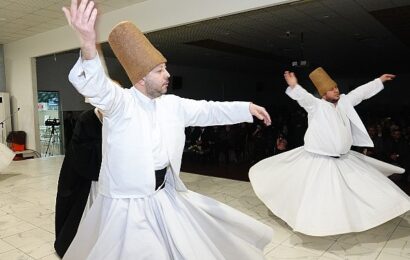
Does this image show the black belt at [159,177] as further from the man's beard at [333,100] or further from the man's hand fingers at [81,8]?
the man's beard at [333,100]

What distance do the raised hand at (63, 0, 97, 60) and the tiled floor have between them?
2060 mm

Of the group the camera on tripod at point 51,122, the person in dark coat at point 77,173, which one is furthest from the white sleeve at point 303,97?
the camera on tripod at point 51,122

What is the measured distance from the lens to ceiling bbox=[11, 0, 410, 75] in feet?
17.2

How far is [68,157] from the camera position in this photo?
7.59 feet

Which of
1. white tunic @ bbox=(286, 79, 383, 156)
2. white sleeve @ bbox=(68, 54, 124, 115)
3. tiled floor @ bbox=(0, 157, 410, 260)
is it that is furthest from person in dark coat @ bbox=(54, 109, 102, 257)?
white tunic @ bbox=(286, 79, 383, 156)

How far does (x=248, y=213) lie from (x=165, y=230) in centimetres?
222

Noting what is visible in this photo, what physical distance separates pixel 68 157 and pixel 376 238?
8.29 ft

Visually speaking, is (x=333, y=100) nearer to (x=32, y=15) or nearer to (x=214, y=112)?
(x=214, y=112)

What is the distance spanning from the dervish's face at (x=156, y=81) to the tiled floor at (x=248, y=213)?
65.8 inches

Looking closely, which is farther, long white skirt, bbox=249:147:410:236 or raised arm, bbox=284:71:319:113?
raised arm, bbox=284:71:319:113

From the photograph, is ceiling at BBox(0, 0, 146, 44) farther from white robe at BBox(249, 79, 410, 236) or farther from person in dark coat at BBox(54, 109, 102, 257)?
white robe at BBox(249, 79, 410, 236)

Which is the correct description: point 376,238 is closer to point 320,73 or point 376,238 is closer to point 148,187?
point 320,73

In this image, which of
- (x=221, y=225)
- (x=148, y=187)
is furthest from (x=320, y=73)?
(x=148, y=187)

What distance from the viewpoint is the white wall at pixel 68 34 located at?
14.7 ft
